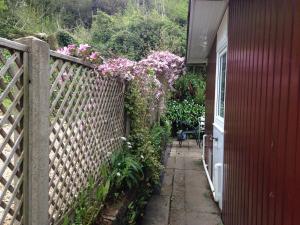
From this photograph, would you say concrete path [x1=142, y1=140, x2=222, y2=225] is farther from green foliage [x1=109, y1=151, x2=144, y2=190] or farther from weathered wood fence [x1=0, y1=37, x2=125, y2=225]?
weathered wood fence [x1=0, y1=37, x2=125, y2=225]

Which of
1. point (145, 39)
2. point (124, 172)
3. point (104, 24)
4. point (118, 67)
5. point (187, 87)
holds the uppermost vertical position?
point (104, 24)

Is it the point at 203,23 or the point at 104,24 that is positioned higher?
the point at 104,24

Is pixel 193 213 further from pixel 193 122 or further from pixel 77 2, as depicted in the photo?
pixel 77 2

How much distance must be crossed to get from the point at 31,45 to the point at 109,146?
82.9 inches

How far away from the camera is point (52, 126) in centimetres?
236

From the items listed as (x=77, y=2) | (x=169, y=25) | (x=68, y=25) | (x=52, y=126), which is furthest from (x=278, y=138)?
(x=77, y=2)

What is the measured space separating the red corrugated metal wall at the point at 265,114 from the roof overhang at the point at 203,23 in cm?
74

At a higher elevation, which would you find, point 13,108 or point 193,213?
point 13,108

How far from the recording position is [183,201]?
5145 millimetres

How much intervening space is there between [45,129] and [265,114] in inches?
58.0

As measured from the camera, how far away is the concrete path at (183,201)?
438 centimetres

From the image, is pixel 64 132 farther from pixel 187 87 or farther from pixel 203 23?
pixel 187 87

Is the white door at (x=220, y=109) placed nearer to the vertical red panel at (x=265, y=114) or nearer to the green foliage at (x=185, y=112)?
the vertical red panel at (x=265, y=114)

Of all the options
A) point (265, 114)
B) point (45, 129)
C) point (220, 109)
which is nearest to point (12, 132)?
point (45, 129)
